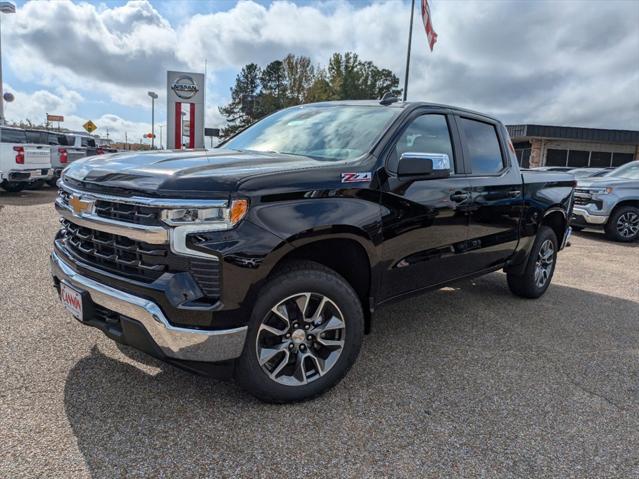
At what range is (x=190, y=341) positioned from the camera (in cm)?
240

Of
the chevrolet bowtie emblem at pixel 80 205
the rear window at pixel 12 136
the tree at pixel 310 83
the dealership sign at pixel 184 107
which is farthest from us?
the tree at pixel 310 83

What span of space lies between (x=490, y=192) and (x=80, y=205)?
3122 mm

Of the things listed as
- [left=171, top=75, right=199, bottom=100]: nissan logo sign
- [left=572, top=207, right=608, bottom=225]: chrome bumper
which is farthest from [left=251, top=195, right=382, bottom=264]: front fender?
[left=171, top=75, right=199, bottom=100]: nissan logo sign

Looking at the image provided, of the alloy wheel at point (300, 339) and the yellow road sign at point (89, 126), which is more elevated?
the yellow road sign at point (89, 126)

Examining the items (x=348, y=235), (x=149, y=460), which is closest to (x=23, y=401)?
(x=149, y=460)

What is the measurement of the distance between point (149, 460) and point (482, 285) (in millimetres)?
4595

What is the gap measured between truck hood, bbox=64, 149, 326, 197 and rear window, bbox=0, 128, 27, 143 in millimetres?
12054

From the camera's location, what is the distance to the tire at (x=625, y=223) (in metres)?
10.1

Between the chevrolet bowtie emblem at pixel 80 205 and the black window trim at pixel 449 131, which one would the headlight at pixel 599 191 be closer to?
the black window trim at pixel 449 131

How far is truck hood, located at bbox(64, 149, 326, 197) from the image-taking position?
239cm

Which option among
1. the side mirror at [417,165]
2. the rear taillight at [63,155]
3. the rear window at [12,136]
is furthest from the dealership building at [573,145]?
the side mirror at [417,165]

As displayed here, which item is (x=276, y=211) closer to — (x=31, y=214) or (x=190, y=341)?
(x=190, y=341)

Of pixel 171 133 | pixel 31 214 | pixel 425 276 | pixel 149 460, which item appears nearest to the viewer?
pixel 149 460

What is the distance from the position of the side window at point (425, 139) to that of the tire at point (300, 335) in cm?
96
